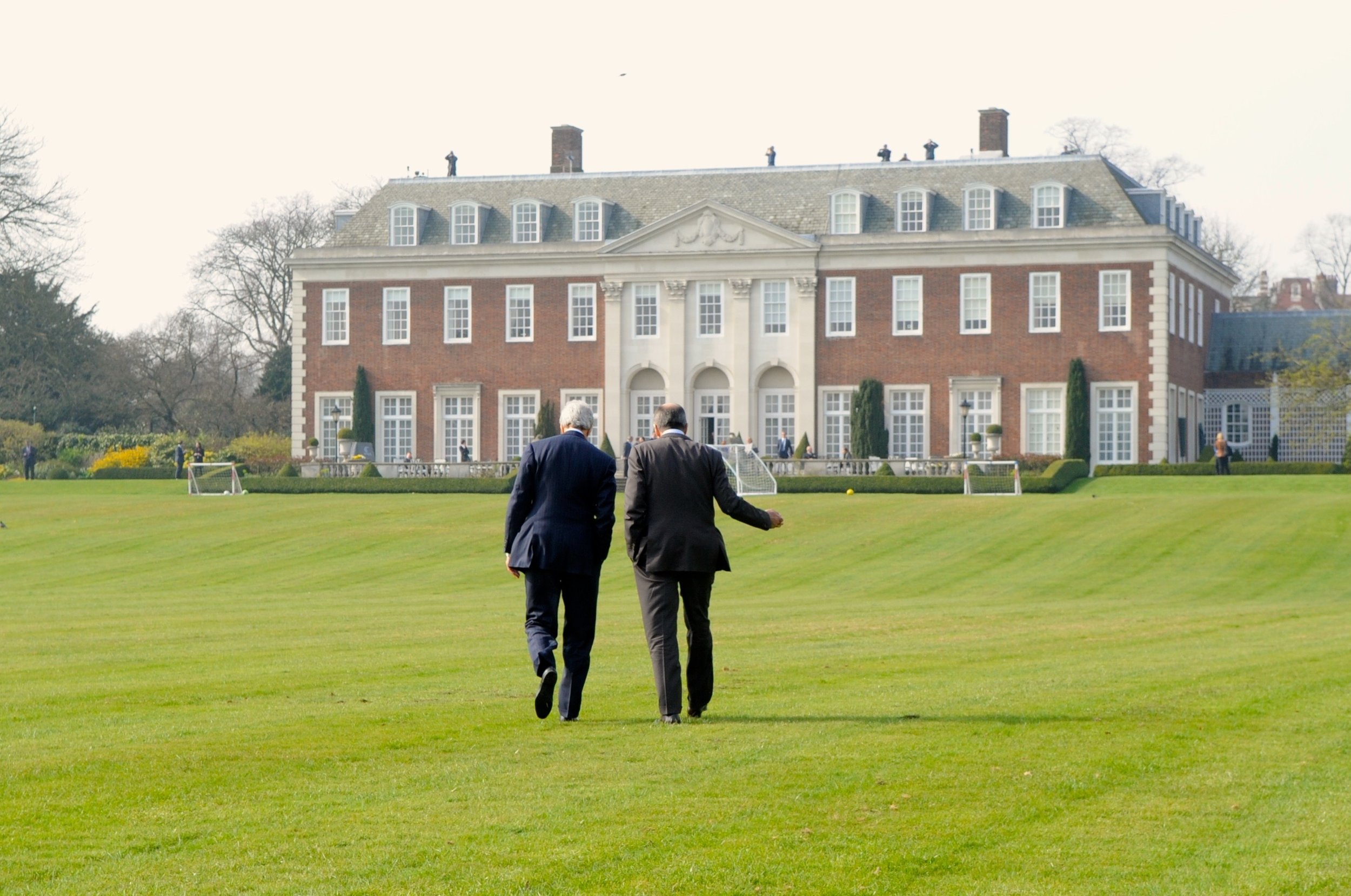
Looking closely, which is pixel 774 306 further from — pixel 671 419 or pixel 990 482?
pixel 671 419

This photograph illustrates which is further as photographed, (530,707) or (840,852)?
(530,707)

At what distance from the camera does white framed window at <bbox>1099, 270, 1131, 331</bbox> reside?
5300 cm

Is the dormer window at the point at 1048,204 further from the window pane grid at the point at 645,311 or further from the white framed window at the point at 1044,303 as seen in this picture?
the window pane grid at the point at 645,311

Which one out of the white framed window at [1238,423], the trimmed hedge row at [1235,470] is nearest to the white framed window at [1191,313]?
the white framed window at [1238,423]

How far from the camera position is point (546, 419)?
186 ft

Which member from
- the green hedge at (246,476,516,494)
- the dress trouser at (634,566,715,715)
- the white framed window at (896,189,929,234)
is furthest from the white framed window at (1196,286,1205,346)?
the dress trouser at (634,566,715,715)

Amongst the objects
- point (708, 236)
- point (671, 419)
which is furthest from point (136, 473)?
point (671, 419)

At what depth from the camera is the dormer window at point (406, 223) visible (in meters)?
59.1

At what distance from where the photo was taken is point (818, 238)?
2181 inches

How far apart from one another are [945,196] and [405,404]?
1884cm

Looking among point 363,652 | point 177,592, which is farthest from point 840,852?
point 177,592

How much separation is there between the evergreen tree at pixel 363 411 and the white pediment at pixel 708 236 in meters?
9.18

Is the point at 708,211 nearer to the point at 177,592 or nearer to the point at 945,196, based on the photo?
the point at 945,196

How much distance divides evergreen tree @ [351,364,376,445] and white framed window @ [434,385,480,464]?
223cm
